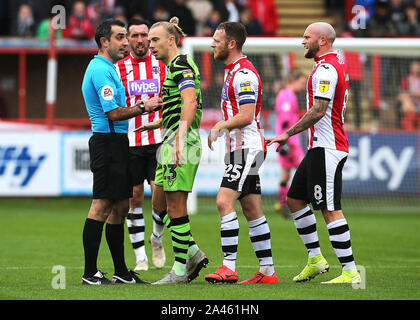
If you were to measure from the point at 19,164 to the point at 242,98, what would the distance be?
9.85 meters

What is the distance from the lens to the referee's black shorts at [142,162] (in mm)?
9156

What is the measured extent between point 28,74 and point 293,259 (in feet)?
45.4

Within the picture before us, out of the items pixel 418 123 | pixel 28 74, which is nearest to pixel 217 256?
pixel 418 123

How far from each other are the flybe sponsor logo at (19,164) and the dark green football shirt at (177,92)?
9286mm

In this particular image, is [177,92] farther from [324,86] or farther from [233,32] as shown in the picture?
[324,86]

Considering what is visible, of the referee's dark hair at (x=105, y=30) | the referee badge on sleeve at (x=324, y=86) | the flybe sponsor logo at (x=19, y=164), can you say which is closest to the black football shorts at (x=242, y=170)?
the referee badge on sleeve at (x=324, y=86)

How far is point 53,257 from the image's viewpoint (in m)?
10.0

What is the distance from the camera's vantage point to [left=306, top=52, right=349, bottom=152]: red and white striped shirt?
7605mm

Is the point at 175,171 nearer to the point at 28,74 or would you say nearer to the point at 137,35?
the point at 137,35

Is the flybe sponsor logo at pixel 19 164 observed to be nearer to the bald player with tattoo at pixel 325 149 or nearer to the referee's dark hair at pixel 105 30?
the referee's dark hair at pixel 105 30

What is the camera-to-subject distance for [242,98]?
294 inches

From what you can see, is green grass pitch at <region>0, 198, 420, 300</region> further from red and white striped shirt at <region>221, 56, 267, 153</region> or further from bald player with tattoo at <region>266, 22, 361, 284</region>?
red and white striped shirt at <region>221, 56, 267, 153</region>
